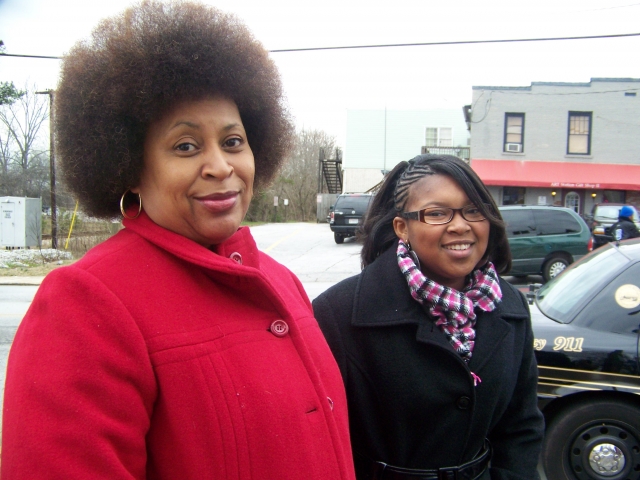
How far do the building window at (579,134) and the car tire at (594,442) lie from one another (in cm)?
2061

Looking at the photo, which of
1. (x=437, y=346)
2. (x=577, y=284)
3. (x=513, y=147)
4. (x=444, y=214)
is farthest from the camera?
(x=513, y=147)

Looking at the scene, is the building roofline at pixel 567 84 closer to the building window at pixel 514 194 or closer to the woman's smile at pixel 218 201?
the building window at pixel 514 194

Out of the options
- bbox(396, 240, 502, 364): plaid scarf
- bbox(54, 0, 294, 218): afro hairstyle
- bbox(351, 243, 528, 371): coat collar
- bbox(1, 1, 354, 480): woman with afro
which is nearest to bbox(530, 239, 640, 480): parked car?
bbox(351, 243, 528, 371): coat collar

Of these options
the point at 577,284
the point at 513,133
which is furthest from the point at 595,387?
the point at 513,133

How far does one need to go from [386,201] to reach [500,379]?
2.83 feet

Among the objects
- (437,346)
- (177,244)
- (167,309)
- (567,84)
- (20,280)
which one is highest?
(567,84)

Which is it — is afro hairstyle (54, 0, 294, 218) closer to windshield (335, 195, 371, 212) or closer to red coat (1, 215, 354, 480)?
red coat (1, 215, 354, 480)

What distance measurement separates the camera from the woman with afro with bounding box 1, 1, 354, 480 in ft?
3.48

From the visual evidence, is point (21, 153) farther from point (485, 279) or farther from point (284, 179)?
point (485, 279)

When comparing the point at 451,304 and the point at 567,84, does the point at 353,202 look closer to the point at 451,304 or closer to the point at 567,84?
the point at 567,84

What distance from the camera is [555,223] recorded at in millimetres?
11625

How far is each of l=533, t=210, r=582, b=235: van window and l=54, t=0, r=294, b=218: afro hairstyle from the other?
37.1 ft

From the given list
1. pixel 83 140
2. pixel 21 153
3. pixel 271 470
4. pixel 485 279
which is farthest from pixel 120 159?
pixel 21 153

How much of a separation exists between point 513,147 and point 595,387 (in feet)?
65.7
